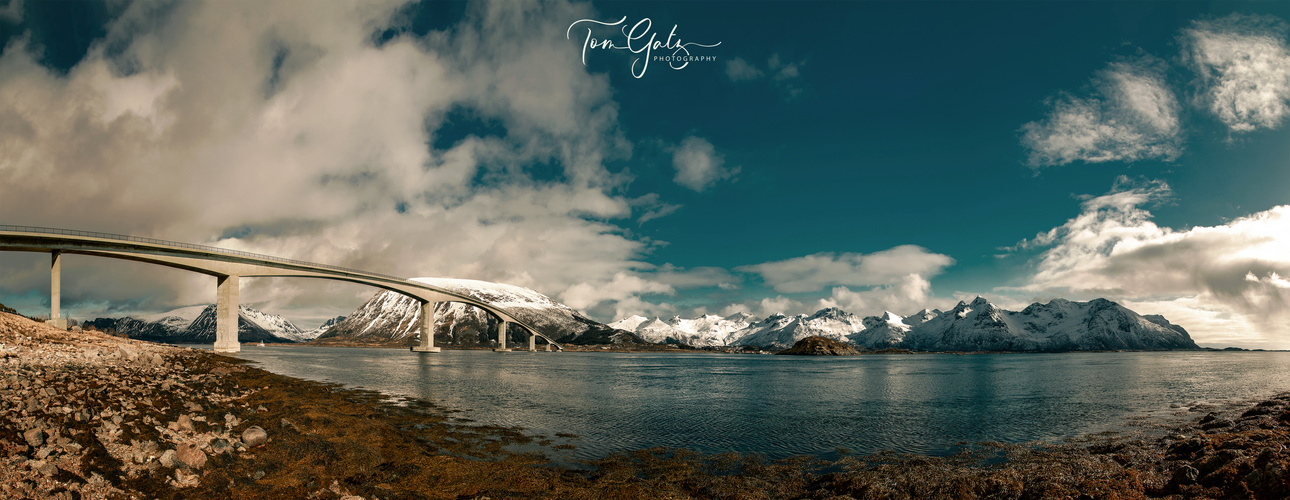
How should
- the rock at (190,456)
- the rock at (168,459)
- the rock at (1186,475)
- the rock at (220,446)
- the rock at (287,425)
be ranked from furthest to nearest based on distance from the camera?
the rock at (287,425) → the rock at (220,446) → the rock at (1186,475) → the rock at (190,456) → the rock at (168,459)

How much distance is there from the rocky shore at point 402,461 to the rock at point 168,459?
0.15ft

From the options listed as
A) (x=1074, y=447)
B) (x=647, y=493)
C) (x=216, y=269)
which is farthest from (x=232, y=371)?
(x=216, y=269)

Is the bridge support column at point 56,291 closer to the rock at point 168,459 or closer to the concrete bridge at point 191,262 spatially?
the concrete bridge at point 191,262

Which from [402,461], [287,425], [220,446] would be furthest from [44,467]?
[402,461]

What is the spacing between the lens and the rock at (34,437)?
11.1m

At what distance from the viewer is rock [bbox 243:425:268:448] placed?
1502 centimetres

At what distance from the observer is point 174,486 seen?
11.4 meters

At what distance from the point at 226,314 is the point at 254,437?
320 ft

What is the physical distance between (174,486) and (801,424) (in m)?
27.2

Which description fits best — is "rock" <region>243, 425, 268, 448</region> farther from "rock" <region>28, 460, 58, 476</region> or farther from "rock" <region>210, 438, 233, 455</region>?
"rock" <region>28, 460, 58, 476</region>

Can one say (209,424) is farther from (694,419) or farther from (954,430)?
(954,430)

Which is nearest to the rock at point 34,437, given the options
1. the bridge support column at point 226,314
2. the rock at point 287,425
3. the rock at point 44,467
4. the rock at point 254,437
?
the rock at point 44,467

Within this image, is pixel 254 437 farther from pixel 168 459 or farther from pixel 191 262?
pixel 191 262

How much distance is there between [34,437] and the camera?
37.1 feet
